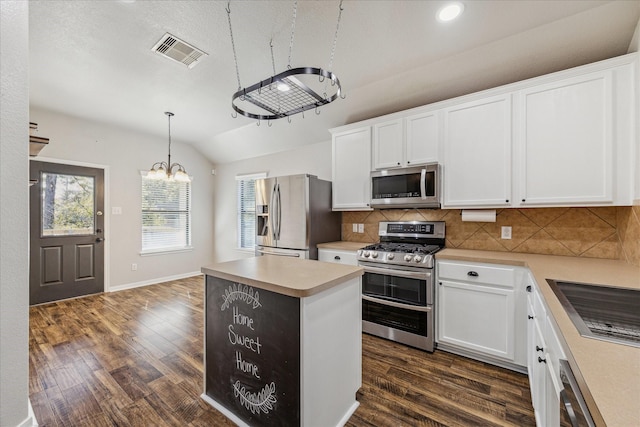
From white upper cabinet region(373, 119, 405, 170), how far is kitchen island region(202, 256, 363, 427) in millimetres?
1619

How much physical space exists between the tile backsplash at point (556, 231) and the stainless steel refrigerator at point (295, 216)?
3.95ft

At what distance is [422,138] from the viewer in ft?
9.30

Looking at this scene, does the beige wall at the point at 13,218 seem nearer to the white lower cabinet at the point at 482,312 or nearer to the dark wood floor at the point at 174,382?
the dark wood floor at the point at 174,382

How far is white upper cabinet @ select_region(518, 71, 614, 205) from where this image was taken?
200cm

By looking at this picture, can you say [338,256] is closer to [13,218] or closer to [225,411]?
[225,411]

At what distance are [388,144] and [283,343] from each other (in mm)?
2415

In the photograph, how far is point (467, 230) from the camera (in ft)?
9.50

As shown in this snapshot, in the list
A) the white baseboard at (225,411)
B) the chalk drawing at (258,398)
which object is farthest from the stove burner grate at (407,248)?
the white baseboard at (225,411)

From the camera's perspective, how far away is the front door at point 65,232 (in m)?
3.82

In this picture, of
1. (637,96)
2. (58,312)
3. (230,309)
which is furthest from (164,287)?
(637,96)

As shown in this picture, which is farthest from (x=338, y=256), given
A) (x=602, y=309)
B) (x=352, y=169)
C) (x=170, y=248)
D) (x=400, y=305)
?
(x=170, y=248)

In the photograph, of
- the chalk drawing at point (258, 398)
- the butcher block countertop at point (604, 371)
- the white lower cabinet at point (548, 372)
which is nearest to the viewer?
the butcher block countertop at point (604, 371)

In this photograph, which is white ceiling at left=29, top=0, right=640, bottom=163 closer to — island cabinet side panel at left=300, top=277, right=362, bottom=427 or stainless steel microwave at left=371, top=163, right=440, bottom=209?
stainless steel microwave at left=371, top=163, right=440, bottom=209

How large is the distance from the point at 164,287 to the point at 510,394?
509 centimetres
